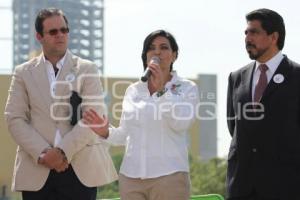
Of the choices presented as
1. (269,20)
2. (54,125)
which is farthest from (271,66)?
(54,125)

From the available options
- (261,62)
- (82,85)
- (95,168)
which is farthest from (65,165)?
(261,62)

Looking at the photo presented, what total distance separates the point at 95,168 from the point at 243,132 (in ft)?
3.26

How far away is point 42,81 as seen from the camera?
17.3ft

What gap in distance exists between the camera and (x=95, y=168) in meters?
5.22

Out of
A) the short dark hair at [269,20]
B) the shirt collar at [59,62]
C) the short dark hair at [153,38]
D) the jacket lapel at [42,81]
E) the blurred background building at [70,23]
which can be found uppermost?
the blurred background building at [70,23]

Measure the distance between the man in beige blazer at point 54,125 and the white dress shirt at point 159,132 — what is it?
0.64 feet

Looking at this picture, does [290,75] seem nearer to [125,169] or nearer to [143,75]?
[143,75]

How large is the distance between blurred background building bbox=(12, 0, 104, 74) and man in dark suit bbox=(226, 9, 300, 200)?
142 feet

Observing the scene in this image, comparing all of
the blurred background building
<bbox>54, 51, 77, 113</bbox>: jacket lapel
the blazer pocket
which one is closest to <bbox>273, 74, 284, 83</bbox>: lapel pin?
the blazer pocket

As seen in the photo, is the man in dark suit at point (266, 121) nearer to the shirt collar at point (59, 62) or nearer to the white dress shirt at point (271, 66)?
the white dress shirt at point (271, 66)

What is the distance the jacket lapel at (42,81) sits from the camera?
525cm

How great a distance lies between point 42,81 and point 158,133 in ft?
2.74

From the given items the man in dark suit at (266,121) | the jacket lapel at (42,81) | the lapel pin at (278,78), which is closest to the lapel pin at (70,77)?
the jacket lapel at (42,81)

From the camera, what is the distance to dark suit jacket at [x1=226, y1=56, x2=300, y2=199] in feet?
16.0
